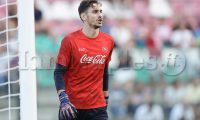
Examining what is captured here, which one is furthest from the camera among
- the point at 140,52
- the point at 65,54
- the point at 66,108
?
the point at 140,52

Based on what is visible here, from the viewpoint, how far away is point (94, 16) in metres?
5.68

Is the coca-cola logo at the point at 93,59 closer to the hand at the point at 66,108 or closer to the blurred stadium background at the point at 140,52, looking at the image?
the hand at the point at 66,108

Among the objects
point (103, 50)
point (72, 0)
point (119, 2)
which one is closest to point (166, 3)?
point (119, 2)

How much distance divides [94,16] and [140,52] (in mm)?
5328

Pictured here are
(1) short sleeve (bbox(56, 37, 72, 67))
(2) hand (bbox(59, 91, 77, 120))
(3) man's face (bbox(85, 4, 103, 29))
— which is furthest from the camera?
(3) man's face (bbox(85, 4, 103, 29))

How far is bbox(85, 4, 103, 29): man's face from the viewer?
5.68 meters

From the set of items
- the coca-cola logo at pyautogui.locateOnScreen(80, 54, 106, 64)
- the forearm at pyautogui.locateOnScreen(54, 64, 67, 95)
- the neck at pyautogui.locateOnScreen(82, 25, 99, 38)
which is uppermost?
the neck at pyautogui.locateOnScreen(82, 25, 99, 38)

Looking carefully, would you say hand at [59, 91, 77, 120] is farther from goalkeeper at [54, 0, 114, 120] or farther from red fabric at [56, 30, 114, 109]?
red fabric at [56, 30, 114, 109]

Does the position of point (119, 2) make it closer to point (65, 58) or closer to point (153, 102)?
point (153, 102)

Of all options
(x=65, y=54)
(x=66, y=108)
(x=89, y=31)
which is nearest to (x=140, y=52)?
(x=89, y=31)

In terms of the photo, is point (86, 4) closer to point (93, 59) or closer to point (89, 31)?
point (89, 31)

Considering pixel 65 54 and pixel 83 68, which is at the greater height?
pixel 65 54

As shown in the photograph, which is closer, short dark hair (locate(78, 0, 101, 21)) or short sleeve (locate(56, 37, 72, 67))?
short sleeve (locate(56, 37, 72, 67))

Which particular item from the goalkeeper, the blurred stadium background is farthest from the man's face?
the blurred stadium background
